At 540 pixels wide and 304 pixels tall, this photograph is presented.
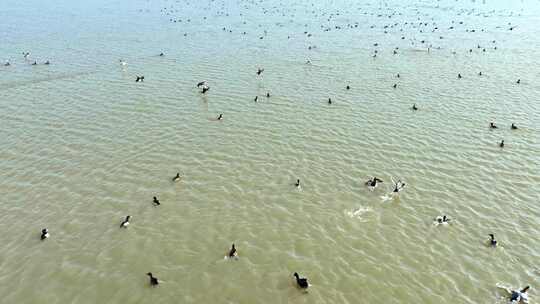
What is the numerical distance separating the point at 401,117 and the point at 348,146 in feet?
25.9

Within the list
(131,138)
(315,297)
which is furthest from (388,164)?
(131,138)

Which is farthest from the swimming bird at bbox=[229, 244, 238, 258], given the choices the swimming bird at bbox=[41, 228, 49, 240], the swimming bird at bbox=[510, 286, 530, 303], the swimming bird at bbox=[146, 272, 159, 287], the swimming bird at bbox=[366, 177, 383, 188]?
the swimming bird at bbox=[510, 286, 530, 303]

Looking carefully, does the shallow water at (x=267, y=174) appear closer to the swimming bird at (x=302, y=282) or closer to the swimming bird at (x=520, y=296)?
the swimming bird at (x=302, y=282)

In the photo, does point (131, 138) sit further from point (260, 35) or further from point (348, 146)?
point (260, 35)

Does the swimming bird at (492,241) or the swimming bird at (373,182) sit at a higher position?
the swimming bird at (373,182)

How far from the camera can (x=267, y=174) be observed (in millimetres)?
26844

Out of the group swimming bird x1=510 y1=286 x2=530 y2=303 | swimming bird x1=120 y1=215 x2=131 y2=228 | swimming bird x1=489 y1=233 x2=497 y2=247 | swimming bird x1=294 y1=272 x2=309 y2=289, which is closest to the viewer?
swimming bird x1=510 y1=286 x2=530 y2=303

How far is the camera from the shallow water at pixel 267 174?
1902 centimetres

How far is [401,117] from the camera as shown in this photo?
35.0 meters

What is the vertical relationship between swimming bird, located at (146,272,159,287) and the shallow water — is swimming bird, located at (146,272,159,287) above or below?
below

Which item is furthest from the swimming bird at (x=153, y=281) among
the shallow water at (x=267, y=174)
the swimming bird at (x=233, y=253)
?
the swimming bird at (x=233, y=253)

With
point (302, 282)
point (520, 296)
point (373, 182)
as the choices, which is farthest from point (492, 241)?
point (302, 282)

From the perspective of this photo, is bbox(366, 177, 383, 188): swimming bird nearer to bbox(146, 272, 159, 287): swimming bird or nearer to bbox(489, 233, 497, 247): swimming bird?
bbox(489, 233, 497, 247): swimming bird

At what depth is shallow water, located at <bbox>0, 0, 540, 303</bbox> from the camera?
19.0 m
